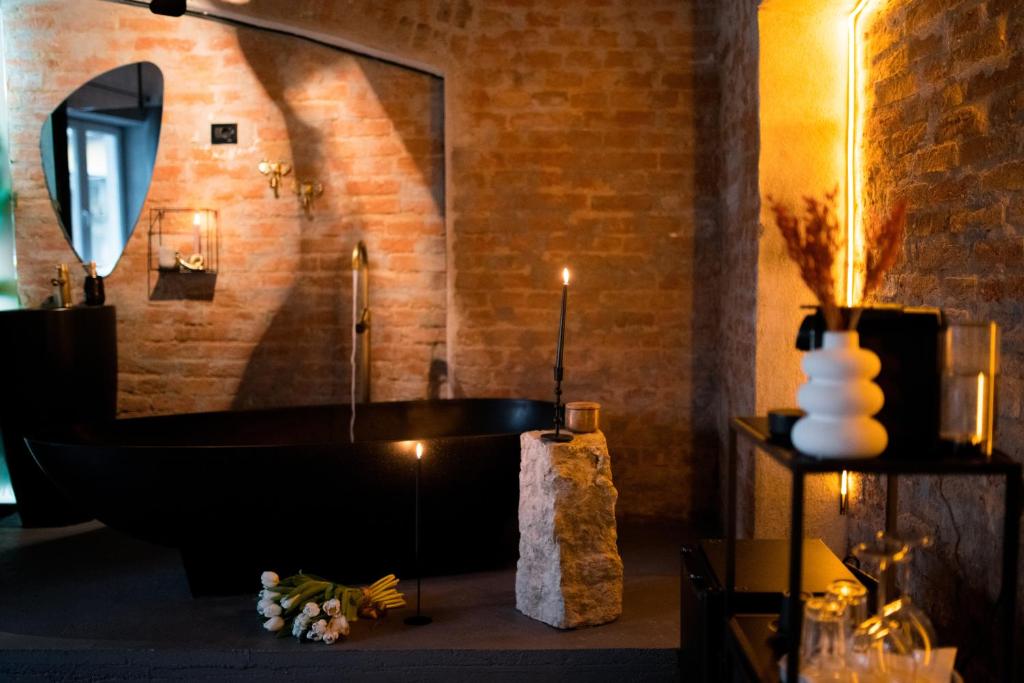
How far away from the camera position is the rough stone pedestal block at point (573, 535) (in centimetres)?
309

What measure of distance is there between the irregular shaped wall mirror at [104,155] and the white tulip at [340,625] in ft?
9.71

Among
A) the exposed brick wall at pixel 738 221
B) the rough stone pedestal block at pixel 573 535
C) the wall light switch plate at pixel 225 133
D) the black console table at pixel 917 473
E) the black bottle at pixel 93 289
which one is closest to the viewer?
the black console table at pixel 917 473

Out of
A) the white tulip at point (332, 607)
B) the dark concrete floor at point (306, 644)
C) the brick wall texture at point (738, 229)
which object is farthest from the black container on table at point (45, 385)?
the brick wall texture at point (738, 229)

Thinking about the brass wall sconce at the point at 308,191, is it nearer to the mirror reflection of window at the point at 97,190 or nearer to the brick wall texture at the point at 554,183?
the brick wall texture at the point at 554,183

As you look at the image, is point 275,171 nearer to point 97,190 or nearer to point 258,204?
point 258,204

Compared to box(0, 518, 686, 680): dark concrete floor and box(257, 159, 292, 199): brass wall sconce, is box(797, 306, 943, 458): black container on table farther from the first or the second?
box(257, 159, 292, 199): brass wall sconce

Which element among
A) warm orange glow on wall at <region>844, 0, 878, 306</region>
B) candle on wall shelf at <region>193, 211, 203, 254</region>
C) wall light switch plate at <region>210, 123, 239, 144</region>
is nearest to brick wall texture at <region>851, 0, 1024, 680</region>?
warm orange glow on wall at <region>844, 0, 878, 306</region>

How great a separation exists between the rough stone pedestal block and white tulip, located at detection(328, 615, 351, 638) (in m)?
0.62

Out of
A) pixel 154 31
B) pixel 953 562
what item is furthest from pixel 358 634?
pixel 154 31

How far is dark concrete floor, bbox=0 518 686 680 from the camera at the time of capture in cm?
295

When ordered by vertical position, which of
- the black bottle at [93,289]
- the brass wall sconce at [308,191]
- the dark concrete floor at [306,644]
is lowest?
the dark concrete floor at [306,644]

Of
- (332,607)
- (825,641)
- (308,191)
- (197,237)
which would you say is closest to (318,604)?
(332,607)

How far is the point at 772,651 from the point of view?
1906 millimetres

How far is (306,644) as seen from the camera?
3.00 metres
